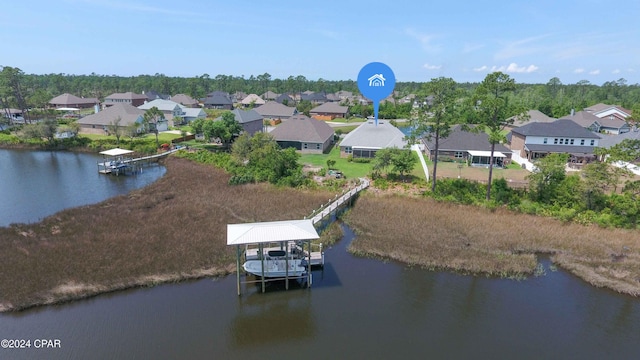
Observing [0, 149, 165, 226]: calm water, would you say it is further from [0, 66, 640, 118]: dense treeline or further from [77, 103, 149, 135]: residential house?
[0, 66, 640, 118]: dense treeline

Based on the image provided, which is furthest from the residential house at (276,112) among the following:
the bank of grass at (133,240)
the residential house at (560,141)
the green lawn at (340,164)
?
the bank of grass at (133,240)

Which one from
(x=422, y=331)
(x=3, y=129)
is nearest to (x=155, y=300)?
(x=422, y=331)

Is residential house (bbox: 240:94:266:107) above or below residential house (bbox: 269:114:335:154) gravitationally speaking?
above

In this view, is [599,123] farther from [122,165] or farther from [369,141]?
[122,165]

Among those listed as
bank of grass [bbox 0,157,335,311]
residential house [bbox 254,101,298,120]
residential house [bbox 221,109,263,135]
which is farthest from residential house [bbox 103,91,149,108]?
bank of grass [bbox 0,157,335,311]

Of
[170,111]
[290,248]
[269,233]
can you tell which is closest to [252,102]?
[170,111]

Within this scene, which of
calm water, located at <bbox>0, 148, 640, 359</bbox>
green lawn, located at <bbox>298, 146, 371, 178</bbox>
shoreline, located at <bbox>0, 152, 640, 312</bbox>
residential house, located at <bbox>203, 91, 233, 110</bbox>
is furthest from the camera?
residential house, located at <bbox>203, 91, 233, 110</bbox>

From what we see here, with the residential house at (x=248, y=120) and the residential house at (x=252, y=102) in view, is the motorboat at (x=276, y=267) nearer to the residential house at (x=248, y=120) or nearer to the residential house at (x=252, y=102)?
the residential house at (x=248, y=120)
